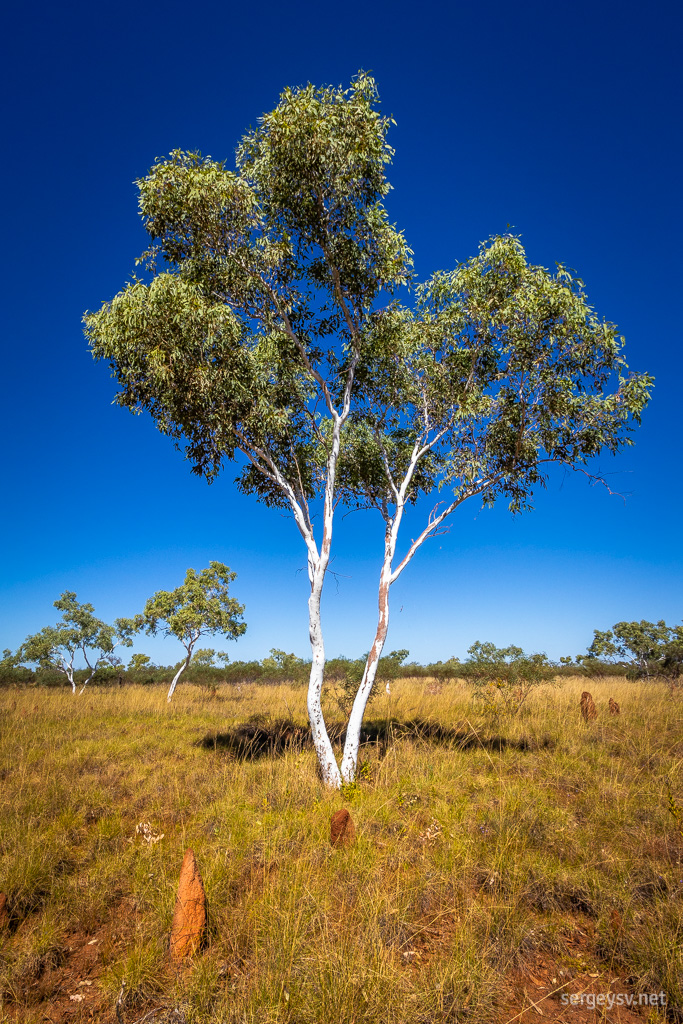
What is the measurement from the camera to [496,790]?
23.5 ft

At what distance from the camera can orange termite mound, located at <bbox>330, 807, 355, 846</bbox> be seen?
5641mm

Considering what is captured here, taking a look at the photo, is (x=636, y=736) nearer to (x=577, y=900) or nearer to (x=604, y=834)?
(x=604, y=834)

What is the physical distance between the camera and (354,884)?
4621mm

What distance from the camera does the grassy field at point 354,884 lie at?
3285mm

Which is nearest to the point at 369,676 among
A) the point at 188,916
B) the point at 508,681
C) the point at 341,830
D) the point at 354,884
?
the point at 341,830

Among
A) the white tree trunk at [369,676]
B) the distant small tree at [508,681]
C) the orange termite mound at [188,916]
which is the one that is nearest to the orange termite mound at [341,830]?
the orange termite mound at [188,916]

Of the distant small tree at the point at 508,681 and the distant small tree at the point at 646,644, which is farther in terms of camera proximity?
the distant small tree at the point at 646,644

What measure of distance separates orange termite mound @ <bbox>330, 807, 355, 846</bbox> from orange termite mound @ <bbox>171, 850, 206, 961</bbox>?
211cm

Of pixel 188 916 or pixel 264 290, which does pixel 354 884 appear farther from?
pixel 264 290

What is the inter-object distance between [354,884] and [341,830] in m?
1.08

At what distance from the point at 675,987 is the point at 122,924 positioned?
4.56 metres

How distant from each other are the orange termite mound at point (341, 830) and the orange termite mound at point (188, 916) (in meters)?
2.11

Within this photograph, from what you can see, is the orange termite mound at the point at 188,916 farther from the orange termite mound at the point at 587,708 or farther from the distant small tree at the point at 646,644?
the distant small tree at the point at 646,644

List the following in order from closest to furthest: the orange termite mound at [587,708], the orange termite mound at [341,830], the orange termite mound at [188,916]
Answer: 1. the orange termite mound at [188,916]
2. the orange termite mound at [341,830]
3. the orange termite mound at [587,708]
